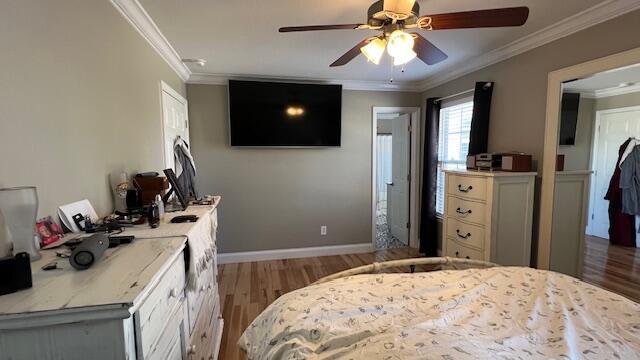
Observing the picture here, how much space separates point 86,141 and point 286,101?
253cm

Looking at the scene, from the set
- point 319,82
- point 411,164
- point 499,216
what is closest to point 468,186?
point 499,216

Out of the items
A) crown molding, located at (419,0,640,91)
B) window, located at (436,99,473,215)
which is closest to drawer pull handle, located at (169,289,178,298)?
crown molding, located at (419,0,640,91)

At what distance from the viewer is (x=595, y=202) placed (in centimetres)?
227

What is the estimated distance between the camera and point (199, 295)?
5.64 feet

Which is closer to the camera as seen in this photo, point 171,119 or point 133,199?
point 133,199

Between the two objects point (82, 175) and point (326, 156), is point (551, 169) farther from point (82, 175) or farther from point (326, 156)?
point (82, 175)

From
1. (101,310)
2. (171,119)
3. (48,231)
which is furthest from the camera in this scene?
(171,119)

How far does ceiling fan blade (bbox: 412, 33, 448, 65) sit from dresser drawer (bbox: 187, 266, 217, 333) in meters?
1.83

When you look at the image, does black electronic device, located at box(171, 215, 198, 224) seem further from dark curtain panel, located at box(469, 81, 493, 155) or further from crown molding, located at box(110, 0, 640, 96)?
dark curtain panel, located at box(469, 81, 493, 155)

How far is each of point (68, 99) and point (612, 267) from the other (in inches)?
143

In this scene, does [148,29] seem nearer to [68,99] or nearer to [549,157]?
[68,99]

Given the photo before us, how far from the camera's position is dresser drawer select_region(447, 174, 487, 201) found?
2511mm

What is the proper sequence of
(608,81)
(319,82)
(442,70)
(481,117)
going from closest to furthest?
(608,81), (481,117), (442,70), (319,82)

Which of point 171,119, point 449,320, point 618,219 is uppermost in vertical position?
point 171,119
